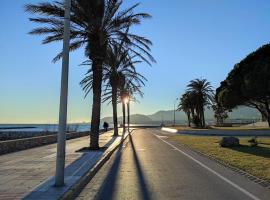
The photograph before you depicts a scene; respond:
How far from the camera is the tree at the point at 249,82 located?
189 feet

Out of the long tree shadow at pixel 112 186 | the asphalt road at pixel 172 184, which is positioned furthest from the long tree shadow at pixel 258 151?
the long tree shadow at pixel 112 186

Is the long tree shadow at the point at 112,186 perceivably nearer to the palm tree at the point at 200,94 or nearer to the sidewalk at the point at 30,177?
the sidewalk at the point at 30,177

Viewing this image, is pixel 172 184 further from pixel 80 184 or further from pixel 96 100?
pixel 96 100

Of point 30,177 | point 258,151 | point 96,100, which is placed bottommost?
point 30,177

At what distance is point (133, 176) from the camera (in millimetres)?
13820

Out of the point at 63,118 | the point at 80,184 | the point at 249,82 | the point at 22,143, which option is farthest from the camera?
the point at 249,82

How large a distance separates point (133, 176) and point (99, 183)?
5.72 feet

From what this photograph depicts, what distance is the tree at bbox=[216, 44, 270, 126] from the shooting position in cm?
5759

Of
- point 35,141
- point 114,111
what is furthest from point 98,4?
point 114,111

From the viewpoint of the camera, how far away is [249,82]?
59.1 metres

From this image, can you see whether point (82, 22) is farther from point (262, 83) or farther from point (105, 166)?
point (262, 83)

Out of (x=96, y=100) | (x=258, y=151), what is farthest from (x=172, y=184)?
(x=258, y=151)

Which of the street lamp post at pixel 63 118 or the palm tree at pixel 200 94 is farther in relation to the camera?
the palm tree at pixel 200 94

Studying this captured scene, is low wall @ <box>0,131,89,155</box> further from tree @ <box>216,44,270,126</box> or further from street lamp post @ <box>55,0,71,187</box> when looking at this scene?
tree @ <box>216,44,270,126</box>
